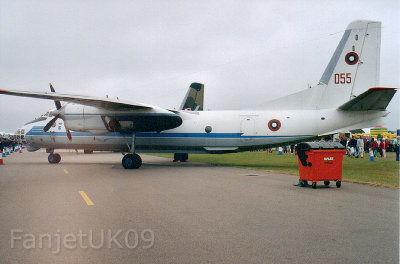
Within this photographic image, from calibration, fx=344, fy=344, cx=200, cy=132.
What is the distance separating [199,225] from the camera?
645cm

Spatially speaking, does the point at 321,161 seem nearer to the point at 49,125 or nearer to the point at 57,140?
the point at 49,125

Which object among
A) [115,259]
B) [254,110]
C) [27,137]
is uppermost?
[254,110]

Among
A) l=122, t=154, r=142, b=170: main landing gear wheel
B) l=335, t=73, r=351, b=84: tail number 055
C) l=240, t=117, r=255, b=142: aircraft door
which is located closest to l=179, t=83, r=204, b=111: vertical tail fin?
l=240, t=117, r=255, b=142: aircraft door

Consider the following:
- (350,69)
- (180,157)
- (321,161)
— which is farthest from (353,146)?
(321,161)

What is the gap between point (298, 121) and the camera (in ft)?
64.0

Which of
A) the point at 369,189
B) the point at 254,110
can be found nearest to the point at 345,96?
the point at 254,110

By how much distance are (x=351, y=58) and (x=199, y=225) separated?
15.8 meters

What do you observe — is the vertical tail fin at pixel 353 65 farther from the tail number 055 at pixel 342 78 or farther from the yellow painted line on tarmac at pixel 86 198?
the yellow painted line on tarmac at pixel 86 198

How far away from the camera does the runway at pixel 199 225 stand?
4.77 m

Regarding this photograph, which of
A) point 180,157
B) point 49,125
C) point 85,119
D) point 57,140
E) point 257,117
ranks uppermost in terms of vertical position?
point 257,117

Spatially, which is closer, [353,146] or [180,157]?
[180,157]

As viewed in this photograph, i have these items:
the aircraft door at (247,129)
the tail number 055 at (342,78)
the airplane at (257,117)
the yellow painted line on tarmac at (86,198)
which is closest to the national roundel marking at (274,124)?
the airplane at (257,117)

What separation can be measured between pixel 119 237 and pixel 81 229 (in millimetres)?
935

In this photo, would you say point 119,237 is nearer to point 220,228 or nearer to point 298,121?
point 220,228
